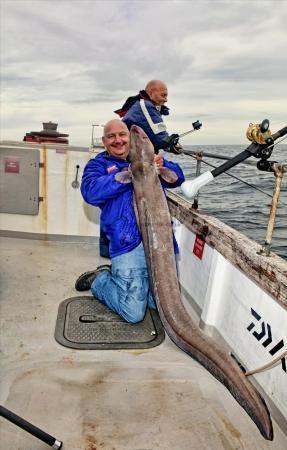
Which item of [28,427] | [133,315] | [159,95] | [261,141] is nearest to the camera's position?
[28,427]

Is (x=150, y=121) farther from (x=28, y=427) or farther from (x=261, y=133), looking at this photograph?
(x=28, y=427)

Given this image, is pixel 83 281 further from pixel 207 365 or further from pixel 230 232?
pixel 207 365

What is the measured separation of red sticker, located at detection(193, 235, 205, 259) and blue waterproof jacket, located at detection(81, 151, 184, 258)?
80 cm

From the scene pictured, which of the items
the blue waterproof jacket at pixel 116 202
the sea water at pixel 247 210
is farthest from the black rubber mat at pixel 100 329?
the sea water at pixel 247 210

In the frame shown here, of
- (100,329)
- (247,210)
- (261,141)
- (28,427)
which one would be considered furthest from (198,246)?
(247,210)

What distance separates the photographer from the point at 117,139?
410 centimetres

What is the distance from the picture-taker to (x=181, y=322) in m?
3.09

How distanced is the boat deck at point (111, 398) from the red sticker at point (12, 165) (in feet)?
10.2

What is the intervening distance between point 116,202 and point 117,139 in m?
0.72

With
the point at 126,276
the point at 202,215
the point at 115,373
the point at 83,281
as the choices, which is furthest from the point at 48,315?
the point at 202,215

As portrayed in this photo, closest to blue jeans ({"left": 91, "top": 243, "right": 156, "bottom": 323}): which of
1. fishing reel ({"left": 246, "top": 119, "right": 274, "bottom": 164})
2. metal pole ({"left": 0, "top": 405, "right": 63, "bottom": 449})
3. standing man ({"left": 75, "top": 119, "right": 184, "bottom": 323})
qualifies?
standing man ({"left": 75, "top": 119, "right": 184, "bottom": 323})

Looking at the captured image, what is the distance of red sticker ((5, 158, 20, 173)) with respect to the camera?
6.47 metres

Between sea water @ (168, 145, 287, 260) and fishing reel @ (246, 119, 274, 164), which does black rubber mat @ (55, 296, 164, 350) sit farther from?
sea water @ (168, 145, 287, 260)

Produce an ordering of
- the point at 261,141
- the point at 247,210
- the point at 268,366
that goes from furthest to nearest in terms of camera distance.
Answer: the point at 247,210 < the point at 261,141 < the point at 268,366
